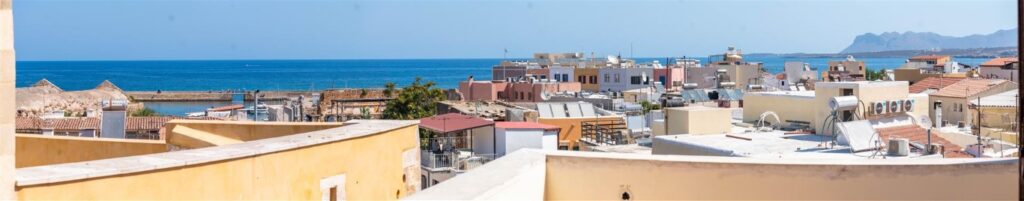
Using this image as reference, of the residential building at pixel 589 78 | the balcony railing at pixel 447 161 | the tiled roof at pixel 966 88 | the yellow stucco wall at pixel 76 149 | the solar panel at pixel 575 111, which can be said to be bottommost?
the balcony railing at pixel 447 161

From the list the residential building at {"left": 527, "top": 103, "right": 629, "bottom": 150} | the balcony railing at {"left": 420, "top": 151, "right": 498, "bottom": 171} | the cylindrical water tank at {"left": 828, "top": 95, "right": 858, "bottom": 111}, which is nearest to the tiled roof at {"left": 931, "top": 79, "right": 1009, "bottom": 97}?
the residential building at {"left": 527, "top": 103, "right": 629, "bottom": 150}

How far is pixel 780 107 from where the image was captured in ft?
66.8

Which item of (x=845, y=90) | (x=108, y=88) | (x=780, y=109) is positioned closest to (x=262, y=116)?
(x=780, y=109)

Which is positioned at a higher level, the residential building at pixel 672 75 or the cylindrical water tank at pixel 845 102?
the residential building at pixel 672 75

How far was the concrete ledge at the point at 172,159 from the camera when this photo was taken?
17.6 feet

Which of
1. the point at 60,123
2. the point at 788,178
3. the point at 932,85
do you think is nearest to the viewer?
the point at 788,178

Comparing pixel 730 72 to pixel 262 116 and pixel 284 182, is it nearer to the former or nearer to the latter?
pixel 262 116

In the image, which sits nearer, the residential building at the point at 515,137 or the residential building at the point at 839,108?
the residential building at the point at 839,108

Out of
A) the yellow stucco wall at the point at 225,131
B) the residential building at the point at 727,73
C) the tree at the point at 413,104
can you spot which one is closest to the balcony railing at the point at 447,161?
the yellow stucco wall at the point at 225,131

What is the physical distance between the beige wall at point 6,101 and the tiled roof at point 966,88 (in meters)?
29.2

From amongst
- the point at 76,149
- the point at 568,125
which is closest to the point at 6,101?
the point at 76,149

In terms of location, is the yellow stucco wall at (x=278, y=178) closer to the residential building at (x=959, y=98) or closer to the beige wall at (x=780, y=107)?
the beige wall at (x=780, y=107)

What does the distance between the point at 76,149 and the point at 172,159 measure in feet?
10.7

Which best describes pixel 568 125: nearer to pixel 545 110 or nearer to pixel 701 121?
pixel 545 110
